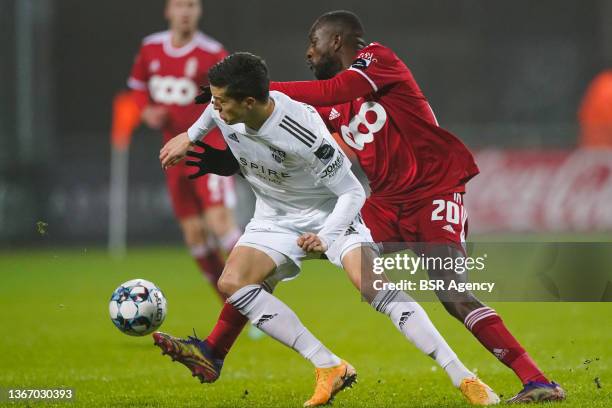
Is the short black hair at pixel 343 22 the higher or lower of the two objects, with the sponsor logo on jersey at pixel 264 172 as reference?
higher

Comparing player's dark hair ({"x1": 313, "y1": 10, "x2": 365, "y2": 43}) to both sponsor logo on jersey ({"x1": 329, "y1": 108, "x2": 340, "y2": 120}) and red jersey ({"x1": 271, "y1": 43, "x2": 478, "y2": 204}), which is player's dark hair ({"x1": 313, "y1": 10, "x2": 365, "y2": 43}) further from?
sponsor logo on jersey ({"x1": 329, "y1": 108, "x2": 340, "y2": 120})

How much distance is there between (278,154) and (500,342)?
4.58ft

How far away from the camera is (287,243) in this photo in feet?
17.6

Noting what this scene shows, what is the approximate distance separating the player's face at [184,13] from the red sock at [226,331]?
3898 millimetres

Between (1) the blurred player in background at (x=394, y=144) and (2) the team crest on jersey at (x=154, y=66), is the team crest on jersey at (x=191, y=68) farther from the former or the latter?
(1) the blurred player in background at (x=394, y=144)

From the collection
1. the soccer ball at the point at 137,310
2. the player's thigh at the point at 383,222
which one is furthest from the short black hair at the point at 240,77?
the soccer ball at the point at 137,310

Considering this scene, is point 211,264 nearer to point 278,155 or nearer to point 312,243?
point 278,155

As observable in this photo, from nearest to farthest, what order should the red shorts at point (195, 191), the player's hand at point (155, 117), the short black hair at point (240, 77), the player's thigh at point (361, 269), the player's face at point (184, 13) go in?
the short black hair at point (240, 77) < the player's thigh at point (361, 269) < the player's hand at point (155, 117) < the red shorts at point (195, 191) < the player's face at point (184, 13)

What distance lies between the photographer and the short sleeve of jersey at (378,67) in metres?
5.49

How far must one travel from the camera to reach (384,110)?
5750mm

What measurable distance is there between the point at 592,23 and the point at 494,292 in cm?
1679

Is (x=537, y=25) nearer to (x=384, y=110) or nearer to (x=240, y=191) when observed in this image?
(x=240, y=191)

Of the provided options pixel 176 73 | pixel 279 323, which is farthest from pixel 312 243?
pixel 176 73

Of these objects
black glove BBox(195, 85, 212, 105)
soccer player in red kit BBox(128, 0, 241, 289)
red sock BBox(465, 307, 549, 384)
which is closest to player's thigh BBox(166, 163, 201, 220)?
soccer player in red kit BBox(128, 0, 241, 289)
